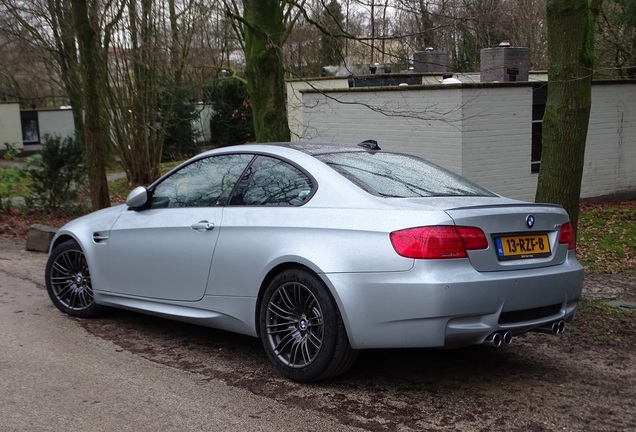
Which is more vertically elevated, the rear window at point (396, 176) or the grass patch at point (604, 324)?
the rear window at point (396, 176)

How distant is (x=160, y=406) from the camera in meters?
4.87

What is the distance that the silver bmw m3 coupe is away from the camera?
479cm

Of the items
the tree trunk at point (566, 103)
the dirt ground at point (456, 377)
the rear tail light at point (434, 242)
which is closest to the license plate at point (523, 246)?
the rear tail light at point (434, 242)

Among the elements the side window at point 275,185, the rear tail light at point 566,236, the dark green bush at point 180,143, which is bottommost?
the dark green bush at point 180,143

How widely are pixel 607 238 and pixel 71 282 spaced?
926 centimetres

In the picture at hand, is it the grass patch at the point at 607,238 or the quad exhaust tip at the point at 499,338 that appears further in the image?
the grass patch at the point at 607,238

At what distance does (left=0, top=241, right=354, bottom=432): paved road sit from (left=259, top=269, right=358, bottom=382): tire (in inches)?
14.1

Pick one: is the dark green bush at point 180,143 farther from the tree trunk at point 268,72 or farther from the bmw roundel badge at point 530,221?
the bmw roundel badge at point 530,221

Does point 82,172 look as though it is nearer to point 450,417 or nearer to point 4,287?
point 4,287

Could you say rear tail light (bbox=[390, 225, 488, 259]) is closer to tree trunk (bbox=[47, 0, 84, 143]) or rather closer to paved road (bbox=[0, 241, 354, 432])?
paved road (bbox=[0, 241, 354, 432])

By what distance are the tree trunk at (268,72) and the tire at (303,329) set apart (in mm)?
5579

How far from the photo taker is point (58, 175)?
1442 cm

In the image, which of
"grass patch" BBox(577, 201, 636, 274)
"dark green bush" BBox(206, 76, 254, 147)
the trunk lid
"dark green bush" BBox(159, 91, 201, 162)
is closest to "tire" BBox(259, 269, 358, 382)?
the trunk lid

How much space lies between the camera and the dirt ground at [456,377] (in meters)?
4.64
